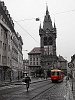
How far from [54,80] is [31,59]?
11971 centimetres

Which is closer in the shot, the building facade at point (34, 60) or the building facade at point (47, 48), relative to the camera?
the building facade at point (47, 48)

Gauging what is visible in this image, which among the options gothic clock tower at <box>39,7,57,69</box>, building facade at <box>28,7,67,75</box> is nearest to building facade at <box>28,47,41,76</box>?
building facade at <box>28,7,67,75</box>

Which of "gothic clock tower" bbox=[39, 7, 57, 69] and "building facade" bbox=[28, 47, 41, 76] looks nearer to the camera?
"gothic clock tower" bbox=[39, 7, 57, 69]

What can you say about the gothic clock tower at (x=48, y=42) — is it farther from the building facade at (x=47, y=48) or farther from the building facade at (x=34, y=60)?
the building facade at (x=34, y=60)

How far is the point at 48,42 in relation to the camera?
17088 centimetres

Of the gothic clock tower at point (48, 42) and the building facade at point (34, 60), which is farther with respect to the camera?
the building facade at point (34, 60)

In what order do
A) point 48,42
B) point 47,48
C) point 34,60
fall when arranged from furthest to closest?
1. point 34,60
2. point 48,42
3. point 47,48

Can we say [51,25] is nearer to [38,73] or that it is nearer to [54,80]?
[38,73]

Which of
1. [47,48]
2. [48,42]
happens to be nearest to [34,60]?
[47,48]

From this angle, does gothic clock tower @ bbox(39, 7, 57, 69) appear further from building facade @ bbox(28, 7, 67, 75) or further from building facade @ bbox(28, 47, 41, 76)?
building facade @ bbox(28, 47, 41, 76)

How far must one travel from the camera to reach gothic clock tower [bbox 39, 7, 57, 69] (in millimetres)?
169500

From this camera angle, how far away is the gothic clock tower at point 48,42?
170 metres

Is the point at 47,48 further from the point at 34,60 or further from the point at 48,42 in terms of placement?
the point at 34,60

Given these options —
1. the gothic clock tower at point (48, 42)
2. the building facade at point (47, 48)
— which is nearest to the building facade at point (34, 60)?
the building facade at point (47, 48)
